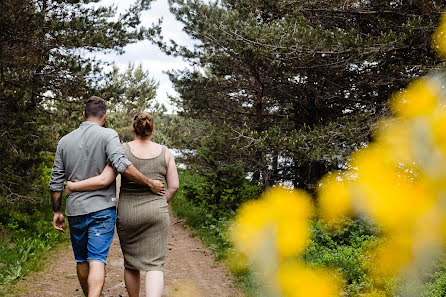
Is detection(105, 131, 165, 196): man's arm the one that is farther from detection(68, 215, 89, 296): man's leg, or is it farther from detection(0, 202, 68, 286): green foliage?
detection(0, 202, 68, 286): green foliage

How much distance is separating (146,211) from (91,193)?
492mm

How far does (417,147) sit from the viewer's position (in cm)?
51

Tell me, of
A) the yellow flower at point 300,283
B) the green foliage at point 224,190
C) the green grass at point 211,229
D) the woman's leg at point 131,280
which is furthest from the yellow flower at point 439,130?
the green foliage at point 224,190

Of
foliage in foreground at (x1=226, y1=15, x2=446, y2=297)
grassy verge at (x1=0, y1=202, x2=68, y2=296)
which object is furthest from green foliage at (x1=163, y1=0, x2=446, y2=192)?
foliage in foreground at (x1=226, y1=15, x2=446, y2=297)

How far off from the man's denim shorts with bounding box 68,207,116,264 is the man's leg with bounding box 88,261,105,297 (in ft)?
A: 0.14

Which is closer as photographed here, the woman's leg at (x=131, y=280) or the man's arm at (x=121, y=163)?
the man's arm at (x=121, y=163)

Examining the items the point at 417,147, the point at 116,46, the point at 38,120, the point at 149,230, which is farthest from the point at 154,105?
the point at 417,147

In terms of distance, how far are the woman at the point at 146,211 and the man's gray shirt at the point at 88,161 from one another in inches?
8.2

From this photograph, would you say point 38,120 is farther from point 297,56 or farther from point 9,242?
point 297,56

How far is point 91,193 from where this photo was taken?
324cm

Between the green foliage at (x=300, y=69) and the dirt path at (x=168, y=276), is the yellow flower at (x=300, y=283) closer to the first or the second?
the dirt path at (x=168, y=276)

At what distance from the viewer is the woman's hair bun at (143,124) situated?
11.5ft

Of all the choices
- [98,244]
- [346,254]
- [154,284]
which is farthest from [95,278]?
[346,254]

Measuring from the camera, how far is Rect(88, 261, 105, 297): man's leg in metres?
3.13
